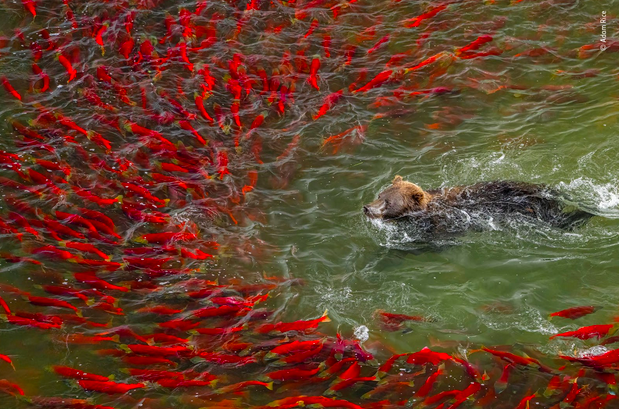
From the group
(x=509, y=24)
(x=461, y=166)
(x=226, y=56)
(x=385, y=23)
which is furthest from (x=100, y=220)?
(x=509, y=24)

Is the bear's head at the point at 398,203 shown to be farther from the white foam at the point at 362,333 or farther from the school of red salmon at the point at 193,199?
the white foam at the point at 362,333

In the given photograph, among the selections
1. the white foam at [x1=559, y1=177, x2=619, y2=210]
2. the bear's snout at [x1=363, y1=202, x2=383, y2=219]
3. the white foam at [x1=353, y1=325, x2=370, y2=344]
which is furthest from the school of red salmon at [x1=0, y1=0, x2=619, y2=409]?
the white foam at [x1=559, y1=177, x2=619, y2=210]

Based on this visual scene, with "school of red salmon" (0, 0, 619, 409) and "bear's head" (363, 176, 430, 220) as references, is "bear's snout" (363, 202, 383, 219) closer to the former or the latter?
"bear's head" (363, 176, 430, 220)

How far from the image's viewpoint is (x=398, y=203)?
7277mm

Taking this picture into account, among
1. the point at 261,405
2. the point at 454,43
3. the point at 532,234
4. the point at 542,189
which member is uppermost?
the point at 454,43

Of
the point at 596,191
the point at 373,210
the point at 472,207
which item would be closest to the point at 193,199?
the point at 373,210

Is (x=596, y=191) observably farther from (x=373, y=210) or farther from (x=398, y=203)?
(x=373, y=210)

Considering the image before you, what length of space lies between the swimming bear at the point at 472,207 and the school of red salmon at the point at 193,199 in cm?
134

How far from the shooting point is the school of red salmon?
5754mm

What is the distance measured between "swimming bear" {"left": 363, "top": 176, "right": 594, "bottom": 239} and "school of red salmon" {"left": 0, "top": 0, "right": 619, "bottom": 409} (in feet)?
4.41

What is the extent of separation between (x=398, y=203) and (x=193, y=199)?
2750 millimetres

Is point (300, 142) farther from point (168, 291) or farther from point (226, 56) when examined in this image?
point (168, 291)

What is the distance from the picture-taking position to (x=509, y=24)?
1072cm

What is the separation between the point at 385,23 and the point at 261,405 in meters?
7.91
